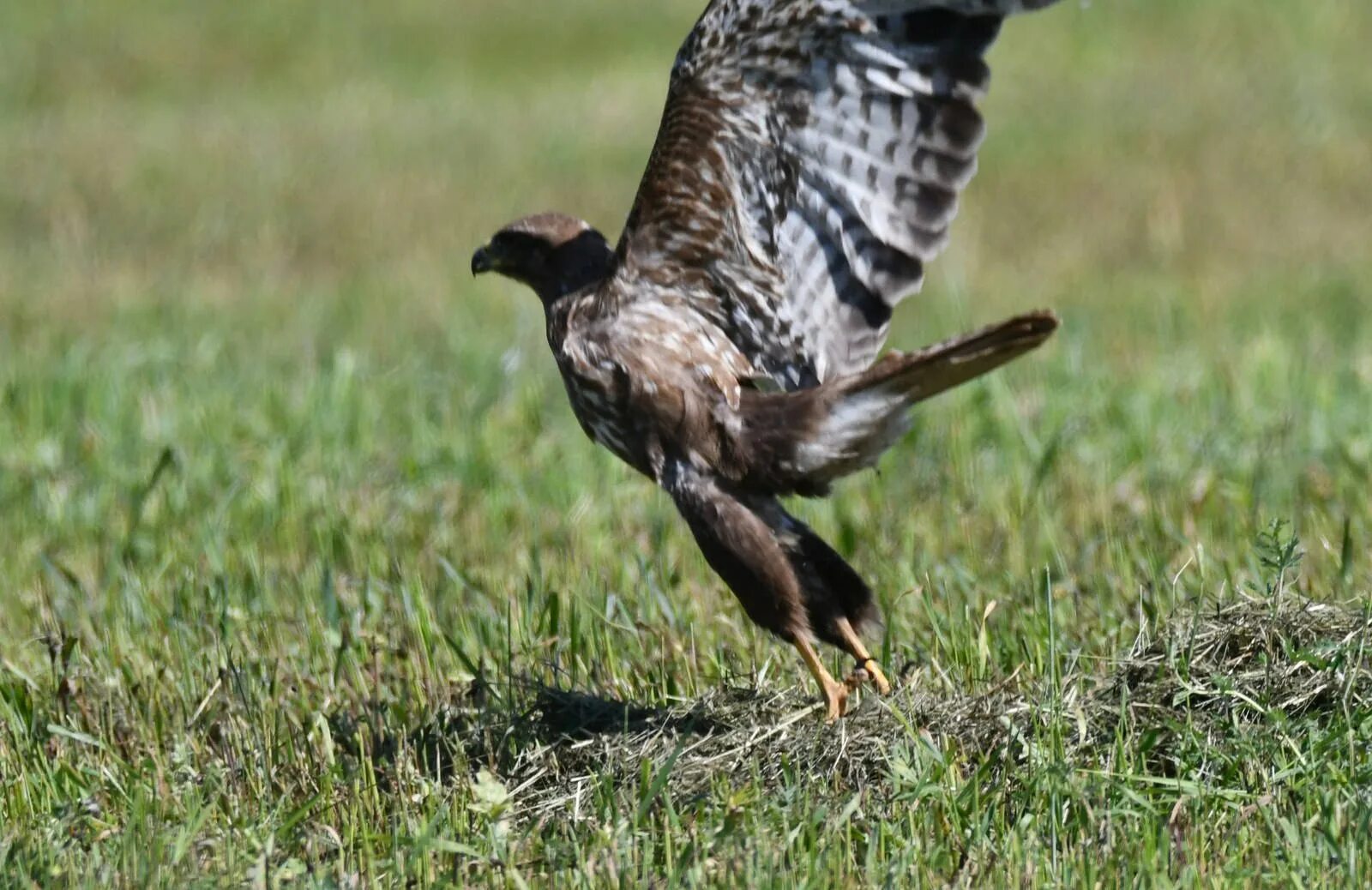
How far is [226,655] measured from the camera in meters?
4.94

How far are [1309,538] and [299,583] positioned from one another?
127 inches

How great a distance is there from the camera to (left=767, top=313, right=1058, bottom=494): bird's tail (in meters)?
4.23

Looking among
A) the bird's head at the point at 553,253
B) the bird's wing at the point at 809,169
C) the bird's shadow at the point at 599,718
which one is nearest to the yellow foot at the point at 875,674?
the bird's shadow at the point at 599,718

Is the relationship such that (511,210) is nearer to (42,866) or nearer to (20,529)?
(20,529)

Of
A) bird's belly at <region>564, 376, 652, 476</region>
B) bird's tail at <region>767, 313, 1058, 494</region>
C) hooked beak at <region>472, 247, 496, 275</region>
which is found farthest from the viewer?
hooked beak at <region>472, 247, 496, 275</region>

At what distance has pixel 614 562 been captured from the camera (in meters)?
6.34

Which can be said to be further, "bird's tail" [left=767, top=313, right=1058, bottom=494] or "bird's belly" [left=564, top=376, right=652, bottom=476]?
"bird's belly" [left=564, top=376, right=652, bottom=476]

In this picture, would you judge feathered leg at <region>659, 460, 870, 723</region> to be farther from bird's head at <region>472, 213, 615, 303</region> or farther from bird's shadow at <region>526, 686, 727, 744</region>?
bird's head at <region>472, 213, 615, 303</region>

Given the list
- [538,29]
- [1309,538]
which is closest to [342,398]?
[1309,538]

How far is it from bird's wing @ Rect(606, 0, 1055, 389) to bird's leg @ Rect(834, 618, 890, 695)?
777 mm

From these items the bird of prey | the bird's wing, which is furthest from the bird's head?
the bird's wing

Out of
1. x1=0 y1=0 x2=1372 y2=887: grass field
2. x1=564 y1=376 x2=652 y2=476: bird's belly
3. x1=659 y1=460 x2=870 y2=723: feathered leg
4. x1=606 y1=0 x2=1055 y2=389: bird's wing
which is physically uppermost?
x1=606 y1=0 x2=1055 y2=389: bird's wing

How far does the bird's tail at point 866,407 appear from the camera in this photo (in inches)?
166

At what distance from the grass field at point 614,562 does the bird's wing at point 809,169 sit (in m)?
0.84
